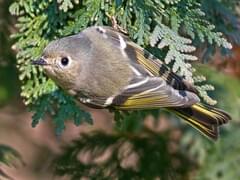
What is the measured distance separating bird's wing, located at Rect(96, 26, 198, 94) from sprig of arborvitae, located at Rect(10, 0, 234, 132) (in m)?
0.03

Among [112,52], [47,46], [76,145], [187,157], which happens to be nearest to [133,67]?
[112,52]

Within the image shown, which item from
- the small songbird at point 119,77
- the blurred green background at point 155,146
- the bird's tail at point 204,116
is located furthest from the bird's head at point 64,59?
the blurred green background at point 155,146

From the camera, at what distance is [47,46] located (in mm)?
2078

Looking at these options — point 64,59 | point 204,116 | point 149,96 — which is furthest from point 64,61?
point 204,116

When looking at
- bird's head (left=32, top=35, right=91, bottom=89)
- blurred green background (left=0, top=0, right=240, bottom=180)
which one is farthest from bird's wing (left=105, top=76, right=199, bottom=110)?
blurred green background (left=0, top=0, right=240, bottom=180)

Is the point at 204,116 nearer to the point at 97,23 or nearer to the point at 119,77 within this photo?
the point at 119,77

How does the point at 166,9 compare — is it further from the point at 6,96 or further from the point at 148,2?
the point at 6,96

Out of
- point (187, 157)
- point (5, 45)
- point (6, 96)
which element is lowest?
point (187, 157)

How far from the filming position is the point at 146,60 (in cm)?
207

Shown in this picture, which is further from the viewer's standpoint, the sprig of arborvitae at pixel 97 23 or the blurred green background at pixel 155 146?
the blurred green background at pixel 155 146

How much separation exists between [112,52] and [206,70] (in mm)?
910

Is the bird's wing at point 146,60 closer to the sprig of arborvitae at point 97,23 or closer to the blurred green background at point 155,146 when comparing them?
the sprig of arborvitae at point 97,23

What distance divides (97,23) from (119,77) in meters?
0.16

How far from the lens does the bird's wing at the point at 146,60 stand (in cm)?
207
